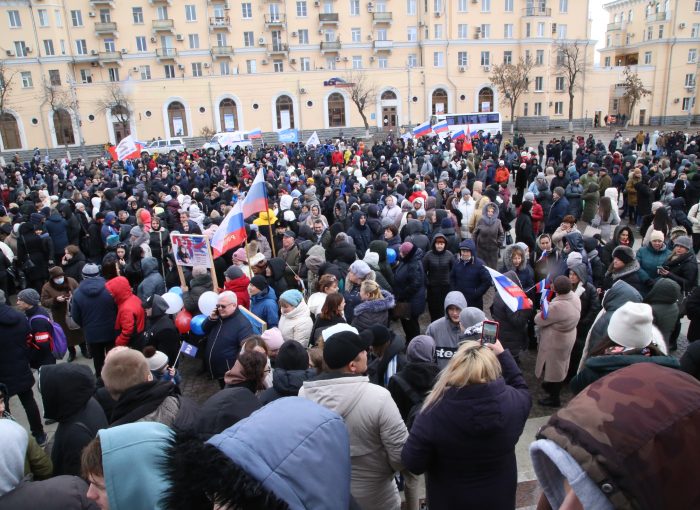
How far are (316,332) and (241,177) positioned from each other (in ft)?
46.1

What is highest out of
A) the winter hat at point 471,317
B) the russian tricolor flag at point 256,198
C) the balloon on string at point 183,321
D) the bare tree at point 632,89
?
the bare tree at point 632,89

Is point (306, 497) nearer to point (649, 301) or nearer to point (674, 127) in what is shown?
point (649, 301)

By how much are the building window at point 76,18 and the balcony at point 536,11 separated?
4551 cm

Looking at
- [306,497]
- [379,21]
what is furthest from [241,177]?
[379,21]

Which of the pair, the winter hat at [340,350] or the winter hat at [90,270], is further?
the winter hat at [90,270]

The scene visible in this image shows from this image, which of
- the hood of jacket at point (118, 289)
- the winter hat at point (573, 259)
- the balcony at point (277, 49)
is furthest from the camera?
the balcony at point (277, 49)

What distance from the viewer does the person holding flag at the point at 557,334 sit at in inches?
207

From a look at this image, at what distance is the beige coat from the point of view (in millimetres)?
5266

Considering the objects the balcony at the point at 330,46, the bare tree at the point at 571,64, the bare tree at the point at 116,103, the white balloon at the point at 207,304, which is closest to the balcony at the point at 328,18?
the balcony at the point at 330,46

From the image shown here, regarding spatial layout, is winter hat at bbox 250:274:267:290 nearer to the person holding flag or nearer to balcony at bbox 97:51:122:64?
the person holding flag

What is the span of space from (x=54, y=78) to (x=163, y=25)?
11930mm

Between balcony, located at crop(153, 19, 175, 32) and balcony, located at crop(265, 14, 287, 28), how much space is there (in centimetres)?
960

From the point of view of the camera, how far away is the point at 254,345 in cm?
421

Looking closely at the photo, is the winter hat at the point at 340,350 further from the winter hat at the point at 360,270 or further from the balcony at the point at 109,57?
the balcony at the point at 109,57
